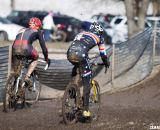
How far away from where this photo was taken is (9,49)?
12336mm

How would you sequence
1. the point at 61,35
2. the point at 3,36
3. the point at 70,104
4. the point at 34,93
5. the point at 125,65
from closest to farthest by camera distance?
the point at 70,104 → the point at 34,93 → the point at 125,65 → the point at 3,36 → the point at 61,35

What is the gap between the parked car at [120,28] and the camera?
34619 mm

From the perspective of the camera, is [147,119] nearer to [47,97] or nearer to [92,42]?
[92,42]

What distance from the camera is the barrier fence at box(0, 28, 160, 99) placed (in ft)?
45.8

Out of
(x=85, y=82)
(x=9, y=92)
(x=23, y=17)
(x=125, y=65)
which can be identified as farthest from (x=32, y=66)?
A: (x=23, y=17)

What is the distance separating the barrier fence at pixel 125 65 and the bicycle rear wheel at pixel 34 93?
1136mm

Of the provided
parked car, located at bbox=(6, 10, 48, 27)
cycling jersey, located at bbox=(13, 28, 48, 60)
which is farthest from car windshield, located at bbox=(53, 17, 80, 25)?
cycling jersey, located at bbox=(13, 28, 48, 60)

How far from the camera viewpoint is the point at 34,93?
12.6m

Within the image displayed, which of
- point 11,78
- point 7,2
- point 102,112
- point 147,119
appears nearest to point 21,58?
point 11,78

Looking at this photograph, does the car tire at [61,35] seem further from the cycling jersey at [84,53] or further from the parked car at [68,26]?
the cycling jersey at [84,53]

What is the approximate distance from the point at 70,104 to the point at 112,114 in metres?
1.51

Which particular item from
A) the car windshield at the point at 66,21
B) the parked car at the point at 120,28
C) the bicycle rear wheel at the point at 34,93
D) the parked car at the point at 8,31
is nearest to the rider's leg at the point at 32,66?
the bicycle rear wheel at the point at 34,93

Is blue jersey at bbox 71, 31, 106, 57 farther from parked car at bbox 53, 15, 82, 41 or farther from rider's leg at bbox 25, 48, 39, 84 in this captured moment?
parked car at bbox 53, 15, 82, 41

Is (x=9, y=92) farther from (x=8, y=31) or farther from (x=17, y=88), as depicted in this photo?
(x=8, y=31)
